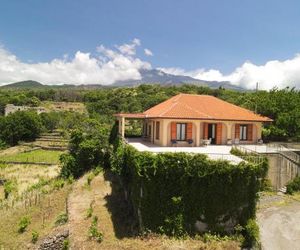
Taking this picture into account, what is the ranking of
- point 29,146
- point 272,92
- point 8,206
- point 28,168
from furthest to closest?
1. point 29,146
2. point 28,168
3. point 272,92
4. point 8,206

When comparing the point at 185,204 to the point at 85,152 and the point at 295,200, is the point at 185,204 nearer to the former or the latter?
the point at 295,200

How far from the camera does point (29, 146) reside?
65.9 meters

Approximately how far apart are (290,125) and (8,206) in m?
28.1

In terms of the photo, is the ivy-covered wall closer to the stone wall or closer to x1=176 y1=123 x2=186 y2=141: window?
the stone wall

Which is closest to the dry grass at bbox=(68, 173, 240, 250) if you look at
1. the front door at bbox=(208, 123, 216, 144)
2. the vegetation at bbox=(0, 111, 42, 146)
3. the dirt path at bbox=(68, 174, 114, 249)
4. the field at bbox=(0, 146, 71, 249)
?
the dirt path at bbox=(68, 174, 114, 249)

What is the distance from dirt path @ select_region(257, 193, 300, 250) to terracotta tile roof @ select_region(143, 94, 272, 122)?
8.34 meters

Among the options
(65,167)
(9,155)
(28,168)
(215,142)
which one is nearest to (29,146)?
(9,155)

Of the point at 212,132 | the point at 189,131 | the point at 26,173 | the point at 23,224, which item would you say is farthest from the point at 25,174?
the point at 212,132

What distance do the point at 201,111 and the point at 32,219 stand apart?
16.3m

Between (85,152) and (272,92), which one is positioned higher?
Result: (272,92)

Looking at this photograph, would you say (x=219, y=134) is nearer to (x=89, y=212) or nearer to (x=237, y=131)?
(x=237, y=131)

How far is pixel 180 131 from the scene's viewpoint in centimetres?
2483

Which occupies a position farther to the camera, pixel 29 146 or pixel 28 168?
pixel 29 146

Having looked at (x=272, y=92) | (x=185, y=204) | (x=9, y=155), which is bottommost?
(x=9, y=155)
